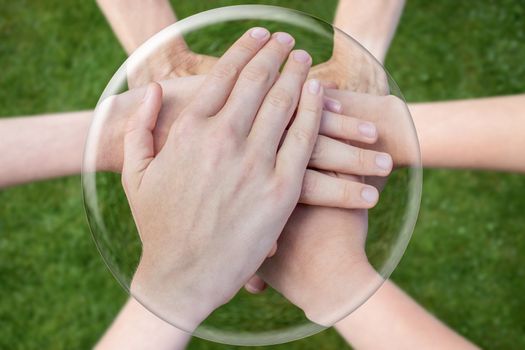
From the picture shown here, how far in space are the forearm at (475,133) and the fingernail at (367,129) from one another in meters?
0.39

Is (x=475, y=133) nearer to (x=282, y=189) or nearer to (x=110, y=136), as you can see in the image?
(x=282, y=189)

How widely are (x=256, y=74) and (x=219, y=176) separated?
0.13 meters

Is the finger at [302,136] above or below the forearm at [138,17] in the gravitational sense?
above

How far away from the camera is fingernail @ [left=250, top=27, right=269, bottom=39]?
70 cm

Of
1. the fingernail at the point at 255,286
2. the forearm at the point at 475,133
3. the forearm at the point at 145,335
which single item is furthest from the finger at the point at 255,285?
the forearm at the point at 475,133

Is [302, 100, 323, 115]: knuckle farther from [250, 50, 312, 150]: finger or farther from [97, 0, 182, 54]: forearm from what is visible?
[97, 0, 182, 54]: forearm

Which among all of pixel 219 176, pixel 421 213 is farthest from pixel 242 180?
pixel 421 213

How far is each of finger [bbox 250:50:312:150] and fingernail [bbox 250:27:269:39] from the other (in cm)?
6

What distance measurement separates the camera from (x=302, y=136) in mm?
617

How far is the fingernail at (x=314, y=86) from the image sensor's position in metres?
0.64

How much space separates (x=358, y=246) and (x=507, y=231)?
128 centimetres

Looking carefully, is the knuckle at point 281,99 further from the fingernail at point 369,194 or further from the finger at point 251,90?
the fingernail at point 369,194

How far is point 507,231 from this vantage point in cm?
178

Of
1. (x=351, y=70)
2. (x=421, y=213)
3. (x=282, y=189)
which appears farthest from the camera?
(x=421, y=213)
